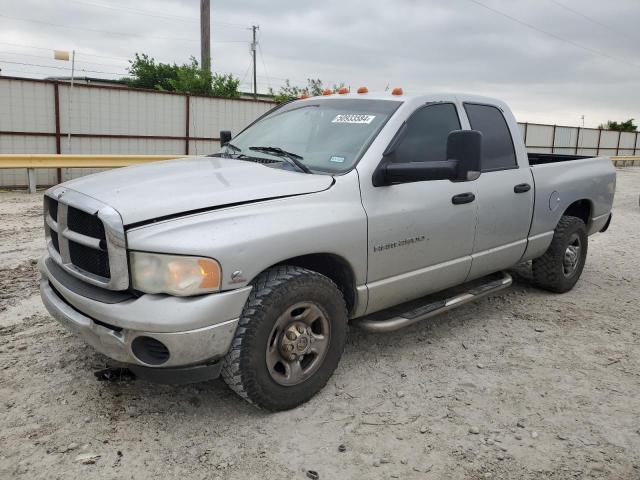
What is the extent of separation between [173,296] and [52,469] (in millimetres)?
965

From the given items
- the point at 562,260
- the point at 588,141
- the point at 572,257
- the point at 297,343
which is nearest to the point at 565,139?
the point at 588,141

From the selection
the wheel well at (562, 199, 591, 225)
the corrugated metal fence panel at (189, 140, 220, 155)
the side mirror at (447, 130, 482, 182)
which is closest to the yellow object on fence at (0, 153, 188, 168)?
the corrugated metal fence panel at (189, 140, 220, 155)

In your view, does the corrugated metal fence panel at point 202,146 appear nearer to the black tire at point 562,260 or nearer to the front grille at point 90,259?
the black tire at point 562,260

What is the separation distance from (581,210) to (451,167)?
301 cm

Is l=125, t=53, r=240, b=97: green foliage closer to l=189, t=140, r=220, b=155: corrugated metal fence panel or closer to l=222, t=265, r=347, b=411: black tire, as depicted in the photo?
l=189, t=140, r=220, b=155: corrugated metal fence panel

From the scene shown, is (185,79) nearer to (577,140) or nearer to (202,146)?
(202,146)

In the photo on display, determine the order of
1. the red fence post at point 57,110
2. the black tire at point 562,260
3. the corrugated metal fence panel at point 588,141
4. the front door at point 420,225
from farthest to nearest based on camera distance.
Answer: the corrugated metal fence panel at point 588,141 → the red fence post at point 57,110 → the black tire at point 562,260 → the front door at point 420,225

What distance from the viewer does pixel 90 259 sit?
9.62 feet

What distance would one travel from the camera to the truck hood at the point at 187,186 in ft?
9.12

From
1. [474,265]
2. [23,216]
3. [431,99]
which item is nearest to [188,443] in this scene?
A: [474,265]

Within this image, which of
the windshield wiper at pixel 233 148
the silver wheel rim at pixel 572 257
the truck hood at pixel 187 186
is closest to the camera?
the truck hood at pixel 187 186

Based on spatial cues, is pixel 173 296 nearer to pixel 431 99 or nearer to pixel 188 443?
pixel 188 443

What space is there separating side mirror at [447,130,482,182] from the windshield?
54 cm

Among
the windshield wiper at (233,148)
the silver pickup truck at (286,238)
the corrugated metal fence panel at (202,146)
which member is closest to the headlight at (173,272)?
the silver pickup truck at (286,238)
